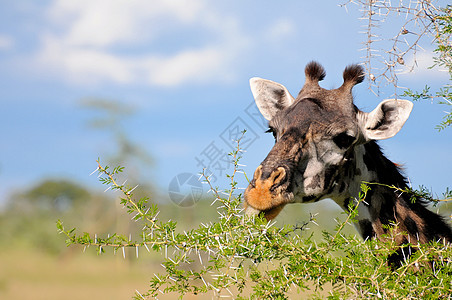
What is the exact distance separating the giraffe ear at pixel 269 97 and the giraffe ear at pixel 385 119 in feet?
3.13

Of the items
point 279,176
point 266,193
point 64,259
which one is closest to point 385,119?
point 279,176

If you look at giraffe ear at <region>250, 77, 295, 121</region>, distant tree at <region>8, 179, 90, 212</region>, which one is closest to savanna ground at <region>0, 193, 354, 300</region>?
distant tree at <region>8, 179, 90, 212</region>

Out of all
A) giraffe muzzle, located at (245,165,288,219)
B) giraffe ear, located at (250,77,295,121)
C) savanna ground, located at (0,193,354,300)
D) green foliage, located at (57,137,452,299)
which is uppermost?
savanna ground, located at (0,193,354,300)

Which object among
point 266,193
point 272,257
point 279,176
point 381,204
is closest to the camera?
point 272,257

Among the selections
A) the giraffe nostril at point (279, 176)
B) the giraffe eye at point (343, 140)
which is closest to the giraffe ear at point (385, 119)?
the giraffe eye at point (343, 140)

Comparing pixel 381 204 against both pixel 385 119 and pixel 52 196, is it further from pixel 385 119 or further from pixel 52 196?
pixel 52 196

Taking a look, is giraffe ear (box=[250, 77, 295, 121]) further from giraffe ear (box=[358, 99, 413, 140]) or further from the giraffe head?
giraffe ear (box=[358, 99, 413, 140])

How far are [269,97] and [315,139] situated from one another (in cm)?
126

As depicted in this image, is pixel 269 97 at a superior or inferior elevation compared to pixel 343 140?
superior

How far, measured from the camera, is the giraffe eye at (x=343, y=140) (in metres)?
4.61

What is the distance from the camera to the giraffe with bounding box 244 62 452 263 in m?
4.30

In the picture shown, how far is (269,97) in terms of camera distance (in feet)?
18.5

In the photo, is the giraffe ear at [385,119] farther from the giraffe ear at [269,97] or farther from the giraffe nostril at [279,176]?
the giraffe nostril at [279,176]

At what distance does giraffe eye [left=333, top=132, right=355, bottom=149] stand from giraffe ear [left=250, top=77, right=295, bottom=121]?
3.44 feet
